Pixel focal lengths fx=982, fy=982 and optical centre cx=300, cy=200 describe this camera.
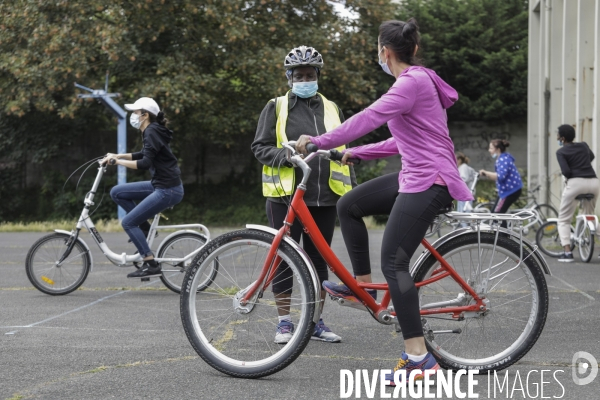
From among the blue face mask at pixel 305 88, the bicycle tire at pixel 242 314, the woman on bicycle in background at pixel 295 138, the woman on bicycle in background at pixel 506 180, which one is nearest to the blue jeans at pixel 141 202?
the woman on bicycle in background at pixel 295 138

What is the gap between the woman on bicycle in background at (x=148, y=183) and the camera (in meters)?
9.11

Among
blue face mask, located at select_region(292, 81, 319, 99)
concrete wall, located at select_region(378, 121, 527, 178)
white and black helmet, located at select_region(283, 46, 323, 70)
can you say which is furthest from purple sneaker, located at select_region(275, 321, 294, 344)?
concrete wall, located at select_region(378, 121, 527, 178)

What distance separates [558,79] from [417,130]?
807 inches

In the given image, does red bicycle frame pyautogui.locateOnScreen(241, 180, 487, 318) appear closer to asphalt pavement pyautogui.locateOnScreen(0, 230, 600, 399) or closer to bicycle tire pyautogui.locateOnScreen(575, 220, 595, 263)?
asphalt pavement pyautogui.locateOnScreen(0, 230, 600, 399)

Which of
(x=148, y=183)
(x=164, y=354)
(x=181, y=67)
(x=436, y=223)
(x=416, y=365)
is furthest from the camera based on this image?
(x=181, y=67)

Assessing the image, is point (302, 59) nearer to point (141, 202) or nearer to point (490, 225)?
point (490, 225)

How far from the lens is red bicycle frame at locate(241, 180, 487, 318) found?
5.29 meters

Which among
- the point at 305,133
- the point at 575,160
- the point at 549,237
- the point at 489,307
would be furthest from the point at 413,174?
the point at 549,237

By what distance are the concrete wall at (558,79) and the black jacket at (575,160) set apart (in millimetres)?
5637

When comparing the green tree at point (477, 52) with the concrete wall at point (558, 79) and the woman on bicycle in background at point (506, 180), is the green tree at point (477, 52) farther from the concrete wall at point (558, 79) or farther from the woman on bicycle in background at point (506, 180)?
the woman on bicycle in background at point (506, 180)

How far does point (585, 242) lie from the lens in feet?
42.7

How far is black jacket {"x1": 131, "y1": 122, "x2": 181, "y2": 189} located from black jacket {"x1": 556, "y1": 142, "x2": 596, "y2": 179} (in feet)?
19.3

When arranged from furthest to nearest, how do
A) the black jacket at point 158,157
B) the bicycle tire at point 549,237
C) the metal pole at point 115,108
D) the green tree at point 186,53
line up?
the green tree at point 186,53 → the metal pole at point 115,108 → the bicycle tire at point 549,237 → the black jacket at point 158,157

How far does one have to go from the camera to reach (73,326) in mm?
7312
